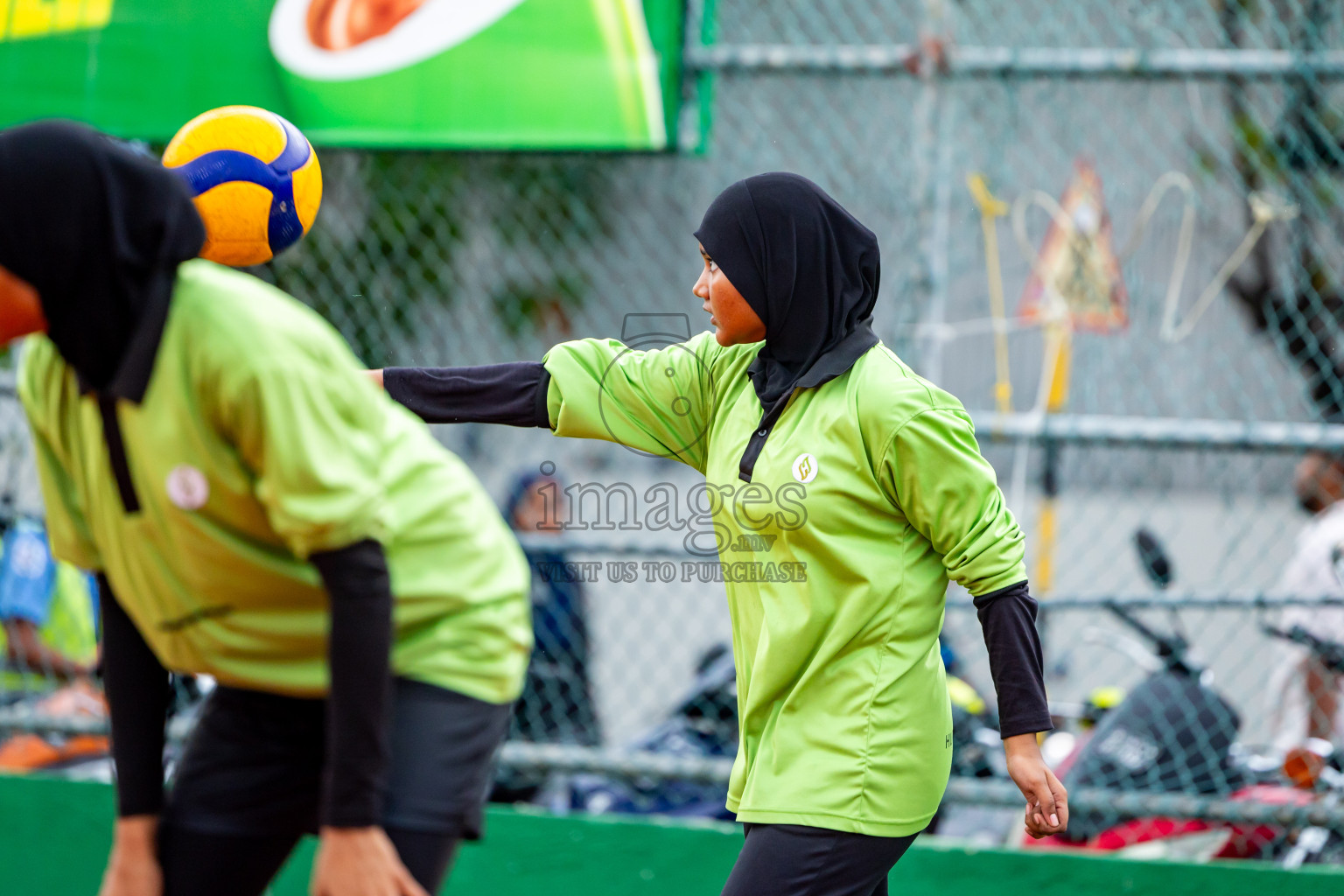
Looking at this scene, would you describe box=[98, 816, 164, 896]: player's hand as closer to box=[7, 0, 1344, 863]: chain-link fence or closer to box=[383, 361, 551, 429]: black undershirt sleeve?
box=[383, 361, 551, 429]: black undershirt sleeve

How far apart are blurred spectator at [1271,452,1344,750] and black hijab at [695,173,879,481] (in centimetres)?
238

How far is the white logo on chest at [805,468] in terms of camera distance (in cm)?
249

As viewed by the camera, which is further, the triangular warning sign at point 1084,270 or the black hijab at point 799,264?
the triangular warning sign at point 1084,270

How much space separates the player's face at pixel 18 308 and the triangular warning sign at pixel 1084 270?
147 inches

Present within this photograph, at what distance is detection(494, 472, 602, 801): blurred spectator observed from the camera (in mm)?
4516

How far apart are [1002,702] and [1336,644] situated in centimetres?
198

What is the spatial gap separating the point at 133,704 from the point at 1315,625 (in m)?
3.87

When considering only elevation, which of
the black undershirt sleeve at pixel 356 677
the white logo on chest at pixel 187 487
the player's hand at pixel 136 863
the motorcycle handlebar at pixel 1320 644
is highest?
the white logo on chest at pixel 187 487

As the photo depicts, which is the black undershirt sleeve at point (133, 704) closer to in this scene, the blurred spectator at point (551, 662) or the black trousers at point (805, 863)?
the black trousers at point (805, 863)

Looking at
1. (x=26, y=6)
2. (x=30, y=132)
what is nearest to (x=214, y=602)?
(x=30, y=132)

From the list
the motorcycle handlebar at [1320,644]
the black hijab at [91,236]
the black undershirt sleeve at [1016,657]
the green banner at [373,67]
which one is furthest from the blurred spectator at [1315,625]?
the black hijab at [91,236]

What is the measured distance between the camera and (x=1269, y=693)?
500 cm

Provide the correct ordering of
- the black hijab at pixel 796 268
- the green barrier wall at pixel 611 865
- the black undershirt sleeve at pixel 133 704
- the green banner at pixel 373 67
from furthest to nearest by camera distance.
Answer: the green banner at pixel 373 67
the green barrier wall at pixel 611 865
the black hijab at pixel 796 268
the black undershirt sleeve at pixel 133 704

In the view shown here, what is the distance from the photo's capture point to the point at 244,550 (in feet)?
6.11
